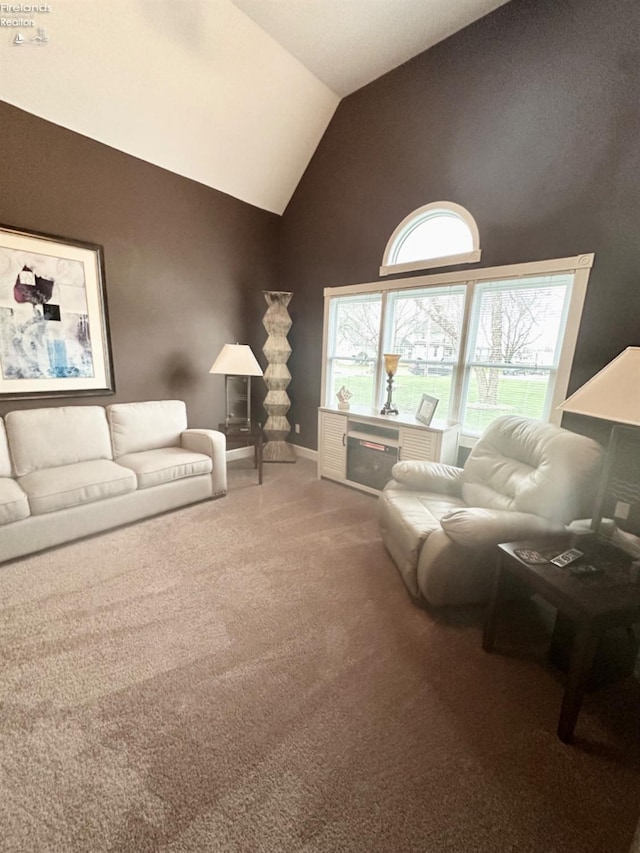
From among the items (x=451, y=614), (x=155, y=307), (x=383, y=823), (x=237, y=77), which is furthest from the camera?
(x=155, y=307)

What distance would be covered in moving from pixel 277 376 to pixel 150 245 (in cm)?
181

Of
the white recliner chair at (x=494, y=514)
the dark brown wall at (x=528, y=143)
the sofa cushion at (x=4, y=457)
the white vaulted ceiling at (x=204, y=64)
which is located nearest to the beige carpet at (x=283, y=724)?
the white recliner chair at (x=494, y=514)

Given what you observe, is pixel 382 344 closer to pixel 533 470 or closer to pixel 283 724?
pixel 533 470

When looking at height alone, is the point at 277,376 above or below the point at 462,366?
A: below

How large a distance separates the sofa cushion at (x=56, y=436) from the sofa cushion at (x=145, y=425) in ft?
0.28

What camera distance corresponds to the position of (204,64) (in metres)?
2.77

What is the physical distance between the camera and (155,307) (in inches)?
139

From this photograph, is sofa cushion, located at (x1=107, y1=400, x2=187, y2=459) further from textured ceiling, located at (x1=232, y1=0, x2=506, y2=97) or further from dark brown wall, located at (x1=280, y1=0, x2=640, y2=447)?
textured ceiling, located at (x1=232, y1=0, x2=506, y2=97)

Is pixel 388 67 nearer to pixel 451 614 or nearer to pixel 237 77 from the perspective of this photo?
pixel 237 77

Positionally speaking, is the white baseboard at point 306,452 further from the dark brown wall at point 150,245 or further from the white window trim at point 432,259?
the white window trim at point 432,259

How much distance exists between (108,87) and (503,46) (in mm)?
2907


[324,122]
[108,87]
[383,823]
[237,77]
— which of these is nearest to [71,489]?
[383,823]

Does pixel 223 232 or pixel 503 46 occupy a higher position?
pixel 503 46
